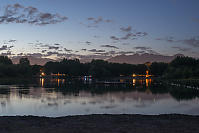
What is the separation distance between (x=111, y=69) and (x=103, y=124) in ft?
525

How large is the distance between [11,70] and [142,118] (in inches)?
4066

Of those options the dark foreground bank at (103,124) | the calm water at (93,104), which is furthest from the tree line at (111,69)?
the dark foreground bank at (103,124)

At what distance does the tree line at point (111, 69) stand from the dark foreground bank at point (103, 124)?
59.0 m

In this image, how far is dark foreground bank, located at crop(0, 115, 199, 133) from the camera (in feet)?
34.1

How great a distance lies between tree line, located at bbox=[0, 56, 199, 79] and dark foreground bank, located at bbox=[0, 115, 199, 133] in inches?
2324

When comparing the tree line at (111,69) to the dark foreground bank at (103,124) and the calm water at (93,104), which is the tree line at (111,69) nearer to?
the calm water at (93,104)

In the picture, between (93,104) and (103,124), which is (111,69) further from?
(103,124)

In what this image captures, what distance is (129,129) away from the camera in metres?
10.5

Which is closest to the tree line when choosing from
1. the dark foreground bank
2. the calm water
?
the calm water

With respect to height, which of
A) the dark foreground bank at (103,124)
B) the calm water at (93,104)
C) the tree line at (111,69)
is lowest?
the calm water at (93,104)

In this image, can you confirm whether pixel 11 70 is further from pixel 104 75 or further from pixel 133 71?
pixel 133 71

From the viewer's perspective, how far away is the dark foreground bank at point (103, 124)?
10383mm

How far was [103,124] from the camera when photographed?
38.4 ft

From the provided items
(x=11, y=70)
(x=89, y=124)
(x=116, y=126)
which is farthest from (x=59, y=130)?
(x=11, y=70)
